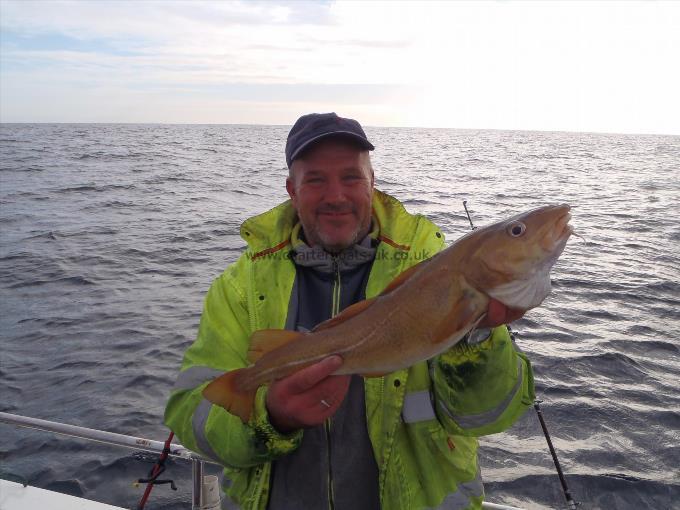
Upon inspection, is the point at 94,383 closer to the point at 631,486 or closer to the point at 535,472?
the point at 535,472

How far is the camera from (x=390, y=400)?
2816 millimetres

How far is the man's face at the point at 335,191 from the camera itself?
309 centimetres

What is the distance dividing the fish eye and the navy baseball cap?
3.44ft

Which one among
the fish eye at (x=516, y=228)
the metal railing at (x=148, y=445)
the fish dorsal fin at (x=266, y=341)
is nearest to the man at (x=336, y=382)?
the fish dorsal fin at (x=266, y=341)

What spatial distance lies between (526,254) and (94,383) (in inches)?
304

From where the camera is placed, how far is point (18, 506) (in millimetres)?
3920

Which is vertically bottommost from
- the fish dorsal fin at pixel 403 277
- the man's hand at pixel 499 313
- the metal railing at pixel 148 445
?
the metal railing at pixel 148 445

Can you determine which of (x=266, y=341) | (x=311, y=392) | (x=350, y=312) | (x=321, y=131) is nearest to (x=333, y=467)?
(x=311, y=392)

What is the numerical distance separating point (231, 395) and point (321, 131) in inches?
58.4

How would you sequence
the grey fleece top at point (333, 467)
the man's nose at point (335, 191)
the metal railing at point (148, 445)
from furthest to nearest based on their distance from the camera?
the metal railing at point (148, 445)
the man's nose at point (335, 191)
the grey fleece top at point (333, 467)

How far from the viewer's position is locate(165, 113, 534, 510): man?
2.60 metres

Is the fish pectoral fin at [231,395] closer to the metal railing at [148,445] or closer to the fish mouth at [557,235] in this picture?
the metal railing at [148,445]

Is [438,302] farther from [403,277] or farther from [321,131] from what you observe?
[321,131]

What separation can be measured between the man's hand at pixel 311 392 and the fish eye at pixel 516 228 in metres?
0.92
